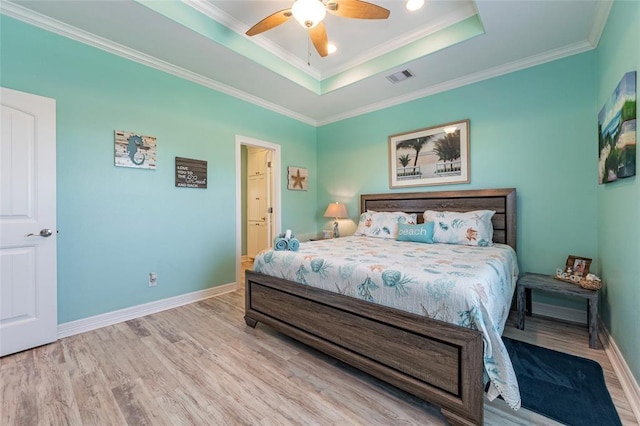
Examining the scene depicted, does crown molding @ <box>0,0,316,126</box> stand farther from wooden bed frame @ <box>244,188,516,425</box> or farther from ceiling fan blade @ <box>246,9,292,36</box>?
wooden bed frame @ <box>244,188,516,425</box>

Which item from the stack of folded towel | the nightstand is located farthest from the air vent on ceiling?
the nightstand

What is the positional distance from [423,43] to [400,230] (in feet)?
6.76

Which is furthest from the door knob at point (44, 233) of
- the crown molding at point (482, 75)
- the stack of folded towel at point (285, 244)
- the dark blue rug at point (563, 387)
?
the crown molding at point (482, 75)

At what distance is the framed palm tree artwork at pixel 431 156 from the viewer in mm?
3334

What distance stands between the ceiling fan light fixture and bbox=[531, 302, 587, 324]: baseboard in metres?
3.46

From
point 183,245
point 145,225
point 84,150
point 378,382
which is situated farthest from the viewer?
point 183,245

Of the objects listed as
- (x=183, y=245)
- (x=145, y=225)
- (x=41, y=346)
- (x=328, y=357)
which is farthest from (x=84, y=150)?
(x=328, y=357)

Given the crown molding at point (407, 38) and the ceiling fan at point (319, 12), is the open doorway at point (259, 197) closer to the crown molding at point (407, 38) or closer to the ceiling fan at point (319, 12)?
the crown molding at point (407, 38)

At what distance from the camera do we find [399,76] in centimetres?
322

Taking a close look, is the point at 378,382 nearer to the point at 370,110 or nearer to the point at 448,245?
the point at 448,245

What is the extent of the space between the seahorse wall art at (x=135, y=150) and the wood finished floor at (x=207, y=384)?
1649 mm

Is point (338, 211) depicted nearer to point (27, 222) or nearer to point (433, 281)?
point (433, 281)

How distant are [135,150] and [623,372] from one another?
4.34 metres

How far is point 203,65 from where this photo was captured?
2.97 meters
